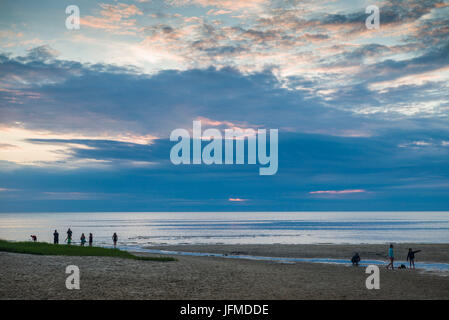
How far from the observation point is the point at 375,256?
49.3 metres

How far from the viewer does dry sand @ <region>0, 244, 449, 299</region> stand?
19797 millimetres

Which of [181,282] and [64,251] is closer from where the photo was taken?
[181,282]

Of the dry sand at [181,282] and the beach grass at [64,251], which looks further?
the beach grass at [64,251]

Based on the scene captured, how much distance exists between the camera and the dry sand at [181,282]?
19797mm

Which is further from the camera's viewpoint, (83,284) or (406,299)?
(83,284)

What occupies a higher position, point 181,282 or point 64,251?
point 64,251

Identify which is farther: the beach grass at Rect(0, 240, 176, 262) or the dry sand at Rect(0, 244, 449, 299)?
the beach grass at Rect(0, 240, 176, 262)

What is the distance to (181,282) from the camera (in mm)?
23609
